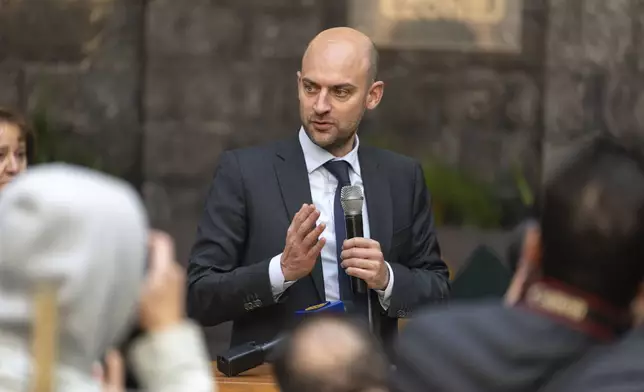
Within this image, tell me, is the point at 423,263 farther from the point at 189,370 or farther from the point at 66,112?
the point at 66,112

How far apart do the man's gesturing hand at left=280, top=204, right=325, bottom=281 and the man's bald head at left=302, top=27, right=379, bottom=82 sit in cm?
56

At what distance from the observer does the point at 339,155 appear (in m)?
3.83

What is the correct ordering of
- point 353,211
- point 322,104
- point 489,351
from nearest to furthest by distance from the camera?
point 489,351
point 353,211
point 322,104

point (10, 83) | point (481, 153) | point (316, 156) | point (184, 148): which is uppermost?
point (316, 156)

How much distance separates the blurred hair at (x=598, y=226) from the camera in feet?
6.13

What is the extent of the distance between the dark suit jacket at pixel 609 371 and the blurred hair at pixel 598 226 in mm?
70

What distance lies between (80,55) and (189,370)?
5955 mm

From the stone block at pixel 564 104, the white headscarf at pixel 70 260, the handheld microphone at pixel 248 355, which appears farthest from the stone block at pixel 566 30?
the white headscarf at pixel 70 260

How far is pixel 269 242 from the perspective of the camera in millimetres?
3754

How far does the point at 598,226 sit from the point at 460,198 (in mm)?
5816

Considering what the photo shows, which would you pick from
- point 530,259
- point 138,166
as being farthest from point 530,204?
point 530,259

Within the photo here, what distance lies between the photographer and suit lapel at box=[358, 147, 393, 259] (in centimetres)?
381

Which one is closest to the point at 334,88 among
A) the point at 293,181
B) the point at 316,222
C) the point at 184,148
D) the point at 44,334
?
the point at 293,181

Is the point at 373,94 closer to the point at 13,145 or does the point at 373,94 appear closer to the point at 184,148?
the point at 13,145
